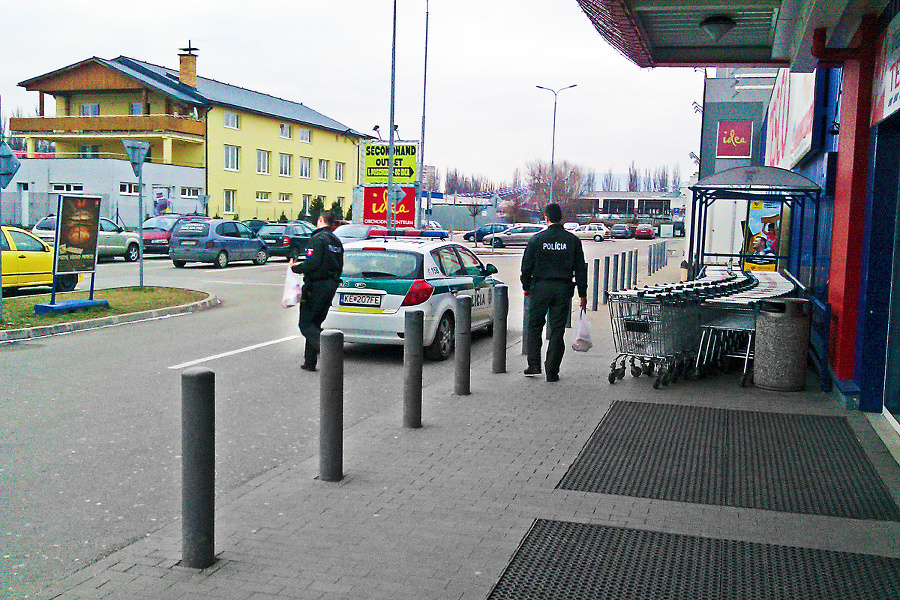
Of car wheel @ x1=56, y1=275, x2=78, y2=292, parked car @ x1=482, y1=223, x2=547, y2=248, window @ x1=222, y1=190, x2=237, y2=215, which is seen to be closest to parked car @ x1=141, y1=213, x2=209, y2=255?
car wheel @ x1=56, y1=275, x2=78, y2=292

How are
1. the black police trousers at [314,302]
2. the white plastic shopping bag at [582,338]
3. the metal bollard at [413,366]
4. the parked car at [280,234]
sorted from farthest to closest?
the parked car at [280,234]
the black police trousers at [314,302]
the white plastic shopping bag at [582,338]
the metal bollard at [413,366]

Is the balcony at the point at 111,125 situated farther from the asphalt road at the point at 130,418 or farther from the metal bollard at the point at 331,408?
the metal bollard at the point at 331,408

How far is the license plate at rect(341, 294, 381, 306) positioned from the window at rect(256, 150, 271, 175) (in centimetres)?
4801

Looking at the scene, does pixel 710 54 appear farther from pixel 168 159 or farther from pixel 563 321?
pixel 168 159

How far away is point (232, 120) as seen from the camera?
5434cm

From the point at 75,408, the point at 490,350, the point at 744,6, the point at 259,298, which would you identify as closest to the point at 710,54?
the point at 744,6

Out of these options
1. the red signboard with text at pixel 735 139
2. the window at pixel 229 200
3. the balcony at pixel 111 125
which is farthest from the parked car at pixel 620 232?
the red signboard with text at pixel 735 139

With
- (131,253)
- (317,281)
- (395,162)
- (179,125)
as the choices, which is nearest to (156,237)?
(131,253)

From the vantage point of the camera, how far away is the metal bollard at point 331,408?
18.4 ft

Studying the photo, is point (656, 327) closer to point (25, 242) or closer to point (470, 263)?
point (470, 263)

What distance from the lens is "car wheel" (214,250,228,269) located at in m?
28.4

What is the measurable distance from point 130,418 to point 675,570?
510cm

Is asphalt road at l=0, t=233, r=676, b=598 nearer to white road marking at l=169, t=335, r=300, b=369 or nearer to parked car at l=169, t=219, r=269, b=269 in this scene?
white road marking at l=169, t=335, r=300, b=369

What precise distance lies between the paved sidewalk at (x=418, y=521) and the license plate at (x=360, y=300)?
3.26 meters
